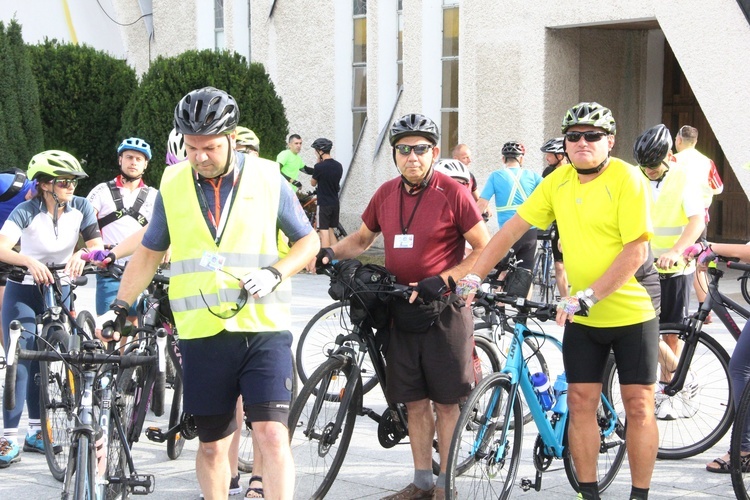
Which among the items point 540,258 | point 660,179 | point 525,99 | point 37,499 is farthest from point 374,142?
point 37,499

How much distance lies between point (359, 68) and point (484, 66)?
4.05 metres

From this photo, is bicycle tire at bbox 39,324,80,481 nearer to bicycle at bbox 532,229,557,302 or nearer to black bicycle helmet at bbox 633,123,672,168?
black bicycle helmet at bbox 633,123,672,168

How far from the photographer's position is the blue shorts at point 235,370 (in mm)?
4434

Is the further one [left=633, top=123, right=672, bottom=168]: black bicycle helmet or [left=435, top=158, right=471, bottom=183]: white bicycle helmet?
[left=435, top=158, right=471, bottom=183]: white bicycle helmet

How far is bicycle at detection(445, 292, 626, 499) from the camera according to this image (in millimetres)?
5008

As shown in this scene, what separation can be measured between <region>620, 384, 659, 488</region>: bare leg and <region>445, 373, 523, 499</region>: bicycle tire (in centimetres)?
51

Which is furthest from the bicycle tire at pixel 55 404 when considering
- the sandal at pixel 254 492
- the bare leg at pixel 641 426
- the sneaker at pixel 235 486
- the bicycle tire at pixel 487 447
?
the bare leg at pixel 641 426

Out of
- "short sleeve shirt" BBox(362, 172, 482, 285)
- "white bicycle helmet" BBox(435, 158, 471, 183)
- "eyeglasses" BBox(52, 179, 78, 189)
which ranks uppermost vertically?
"white bicycle helmet" BBox(435, 158, 471, 183)

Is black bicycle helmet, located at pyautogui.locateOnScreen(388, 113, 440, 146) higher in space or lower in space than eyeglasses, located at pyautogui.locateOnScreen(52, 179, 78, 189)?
higher

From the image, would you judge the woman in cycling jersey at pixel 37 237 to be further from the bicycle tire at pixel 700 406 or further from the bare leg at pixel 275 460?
the bicycle tire at pixel 700 406

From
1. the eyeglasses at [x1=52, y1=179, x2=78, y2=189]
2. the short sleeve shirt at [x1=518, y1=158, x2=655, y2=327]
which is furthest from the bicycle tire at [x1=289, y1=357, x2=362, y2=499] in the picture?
the eyeglasses at [x1=52, y1=179, x2=78, y2=189]

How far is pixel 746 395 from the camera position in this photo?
5.42 meters

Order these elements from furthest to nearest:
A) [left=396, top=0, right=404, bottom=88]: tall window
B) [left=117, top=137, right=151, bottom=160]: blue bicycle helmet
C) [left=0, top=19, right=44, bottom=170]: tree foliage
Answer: [left=396, top=0, right=404, bottom=88]: tall window
[left=0, top=19, right=44, bottom=170]: tree foliage
[left=117, top=137, right=151, bottom=160]: blue bicycle helmet

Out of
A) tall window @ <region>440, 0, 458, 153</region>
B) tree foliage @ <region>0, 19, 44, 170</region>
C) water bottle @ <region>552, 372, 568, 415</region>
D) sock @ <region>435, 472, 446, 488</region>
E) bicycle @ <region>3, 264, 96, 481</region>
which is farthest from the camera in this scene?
tree foliage @ <region>0, 19, 44, 170</region>
